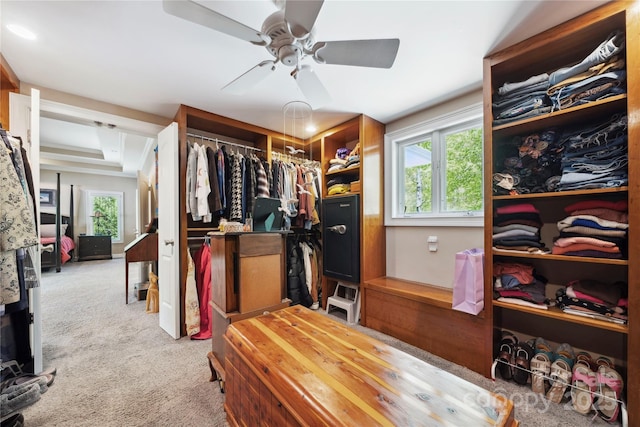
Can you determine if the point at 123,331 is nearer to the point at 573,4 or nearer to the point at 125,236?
the point at 573,4

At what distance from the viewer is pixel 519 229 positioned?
Answer: 1773mm

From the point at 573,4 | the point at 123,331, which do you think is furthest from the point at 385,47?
the point at 123,331

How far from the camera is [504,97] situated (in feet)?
6.06

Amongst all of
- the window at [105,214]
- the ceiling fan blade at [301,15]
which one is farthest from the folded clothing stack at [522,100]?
the window at [105,214]

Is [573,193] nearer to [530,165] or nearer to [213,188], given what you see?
[530,165]

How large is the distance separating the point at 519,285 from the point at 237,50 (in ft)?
8.55

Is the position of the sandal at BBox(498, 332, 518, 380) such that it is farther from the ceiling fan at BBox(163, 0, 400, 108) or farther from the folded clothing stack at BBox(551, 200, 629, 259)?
the ceiling fan at BBox(163, 0, 400, 108)

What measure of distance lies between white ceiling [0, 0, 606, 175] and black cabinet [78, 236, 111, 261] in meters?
5.93

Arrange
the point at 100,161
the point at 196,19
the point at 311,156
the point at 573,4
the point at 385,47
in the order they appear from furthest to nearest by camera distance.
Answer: the point at 100,161, the point at 311,156, the point at 573,4, the point at 385,47, the point at 196,19

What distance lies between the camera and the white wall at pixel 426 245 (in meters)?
2.31

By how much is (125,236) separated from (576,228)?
967 centimetres

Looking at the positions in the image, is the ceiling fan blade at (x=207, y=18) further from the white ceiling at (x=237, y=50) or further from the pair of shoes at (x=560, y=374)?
the pair of shoes at (x=560, y=374)

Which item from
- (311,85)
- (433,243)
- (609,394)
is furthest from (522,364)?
(311,85)

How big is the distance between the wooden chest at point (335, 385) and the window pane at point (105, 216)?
27.1ft
